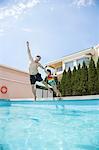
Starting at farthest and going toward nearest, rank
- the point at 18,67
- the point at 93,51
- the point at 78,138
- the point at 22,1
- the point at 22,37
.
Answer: the point at 93,51
the point at 18,67
the point at 22,37
the point at 22,1
the point at 78,138

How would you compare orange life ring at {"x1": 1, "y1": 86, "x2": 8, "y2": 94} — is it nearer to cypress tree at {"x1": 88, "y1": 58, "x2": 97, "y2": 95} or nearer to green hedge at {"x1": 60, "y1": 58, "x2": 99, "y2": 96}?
green hedge at {"x1": 60, "y1": 58, "x2": 99, "y2": 96}

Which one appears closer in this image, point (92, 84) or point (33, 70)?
point (33, 70)

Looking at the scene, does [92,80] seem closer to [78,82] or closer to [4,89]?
[78,82]

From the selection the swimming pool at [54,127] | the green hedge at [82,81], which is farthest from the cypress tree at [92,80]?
the swimming pool at [54,127]

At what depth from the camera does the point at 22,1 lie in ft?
29.8

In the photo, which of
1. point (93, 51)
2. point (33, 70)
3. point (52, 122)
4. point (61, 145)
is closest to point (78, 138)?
point (61, 145)

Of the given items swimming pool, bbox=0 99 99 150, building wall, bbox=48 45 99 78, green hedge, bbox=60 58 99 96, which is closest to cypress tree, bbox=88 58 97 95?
green hedge, bbox=60 58 99 96

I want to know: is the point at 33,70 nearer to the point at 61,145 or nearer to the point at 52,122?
the point at 52,122

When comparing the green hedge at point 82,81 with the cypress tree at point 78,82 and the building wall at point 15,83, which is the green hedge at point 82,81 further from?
the building wall at point 15,83

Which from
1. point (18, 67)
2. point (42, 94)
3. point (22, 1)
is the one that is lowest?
point (42, 94)

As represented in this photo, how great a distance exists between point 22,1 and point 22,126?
5741 millimetres

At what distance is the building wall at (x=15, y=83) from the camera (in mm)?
13820

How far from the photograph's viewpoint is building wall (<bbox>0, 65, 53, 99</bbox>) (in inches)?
544

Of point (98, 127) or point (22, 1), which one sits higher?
point (22, 1)
